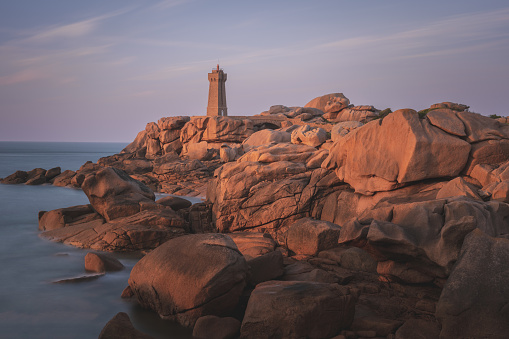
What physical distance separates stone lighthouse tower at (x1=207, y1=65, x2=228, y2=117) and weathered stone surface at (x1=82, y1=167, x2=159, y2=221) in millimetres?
56287

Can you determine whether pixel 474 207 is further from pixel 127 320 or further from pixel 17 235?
pixel 17 235

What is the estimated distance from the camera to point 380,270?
11414mm

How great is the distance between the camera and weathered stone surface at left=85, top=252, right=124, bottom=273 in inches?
563

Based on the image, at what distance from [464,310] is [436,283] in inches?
113

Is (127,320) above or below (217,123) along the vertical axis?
below

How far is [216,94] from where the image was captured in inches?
2985

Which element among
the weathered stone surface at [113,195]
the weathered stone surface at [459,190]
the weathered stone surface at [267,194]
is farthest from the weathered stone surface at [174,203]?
the weathered stone surface at [459,190]

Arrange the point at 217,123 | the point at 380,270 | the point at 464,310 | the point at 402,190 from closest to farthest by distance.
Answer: the point at 464,310, the point at 380,270, the point at 402,190, the point at 217,123

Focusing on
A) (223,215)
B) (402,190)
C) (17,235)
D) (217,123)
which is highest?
(217,123)

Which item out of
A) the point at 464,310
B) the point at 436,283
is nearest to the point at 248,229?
the point at 436,283

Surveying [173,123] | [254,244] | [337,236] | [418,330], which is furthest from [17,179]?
[418,330]

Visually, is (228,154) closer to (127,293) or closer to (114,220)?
(114,220)

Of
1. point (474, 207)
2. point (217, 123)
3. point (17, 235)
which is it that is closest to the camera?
point (474, 207)

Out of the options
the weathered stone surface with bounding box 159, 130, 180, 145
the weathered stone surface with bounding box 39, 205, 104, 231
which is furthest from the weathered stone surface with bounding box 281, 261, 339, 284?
the weathered stone surface with bounding box 159, 130, 180, 145
